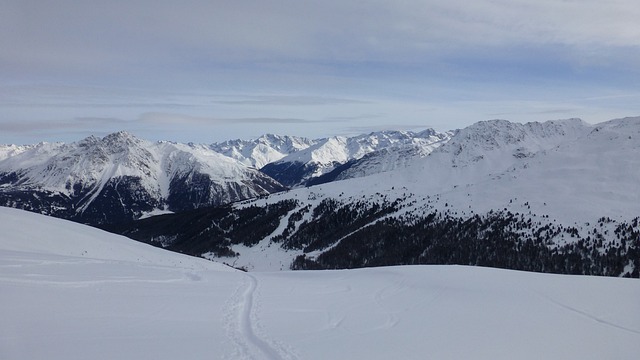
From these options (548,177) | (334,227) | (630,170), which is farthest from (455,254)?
(630,170)

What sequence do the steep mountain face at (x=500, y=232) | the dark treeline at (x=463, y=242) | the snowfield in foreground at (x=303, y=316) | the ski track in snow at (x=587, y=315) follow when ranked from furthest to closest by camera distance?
the steep mountain face at (x=500, y=232) → the dark treeline at (x=463, y=242) → the ski track in snow at (x=587, y=315) → the snowfield in foreground at (x=303, y=316)

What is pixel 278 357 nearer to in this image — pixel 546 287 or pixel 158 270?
pixel 546 287

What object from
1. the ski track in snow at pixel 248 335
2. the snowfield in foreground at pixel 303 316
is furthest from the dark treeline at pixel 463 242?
the ski track in snow at pixel 248 335

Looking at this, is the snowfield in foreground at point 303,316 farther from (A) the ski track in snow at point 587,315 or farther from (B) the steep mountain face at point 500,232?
(B) the steep mountain face at point 500,232

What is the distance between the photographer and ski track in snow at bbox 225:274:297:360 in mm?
14023

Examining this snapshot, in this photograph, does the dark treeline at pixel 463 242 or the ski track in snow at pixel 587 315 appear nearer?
the ski track in snow at pixel 587 315

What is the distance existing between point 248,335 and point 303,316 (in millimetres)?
4393

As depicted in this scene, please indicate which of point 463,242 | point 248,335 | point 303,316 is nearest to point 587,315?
point 303,316

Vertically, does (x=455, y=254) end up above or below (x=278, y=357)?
below

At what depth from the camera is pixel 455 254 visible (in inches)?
4980

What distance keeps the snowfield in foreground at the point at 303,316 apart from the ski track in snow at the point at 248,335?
0.05 meters

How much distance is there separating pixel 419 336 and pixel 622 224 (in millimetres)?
125464

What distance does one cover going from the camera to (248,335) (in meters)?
16.1

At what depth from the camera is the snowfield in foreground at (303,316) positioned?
14.3 meters
